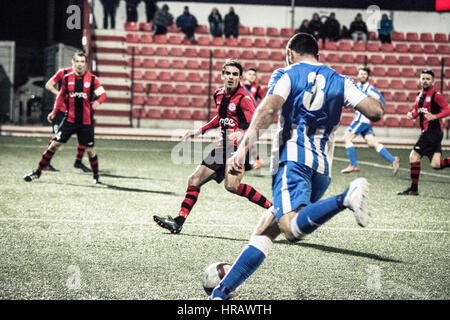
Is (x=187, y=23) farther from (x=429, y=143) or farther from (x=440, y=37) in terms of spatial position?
(x=429, y=143)

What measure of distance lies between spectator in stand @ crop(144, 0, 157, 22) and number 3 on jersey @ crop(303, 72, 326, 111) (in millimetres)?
20667

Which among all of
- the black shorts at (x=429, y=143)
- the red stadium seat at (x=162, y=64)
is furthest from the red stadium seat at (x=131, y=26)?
the black shorts at (x=429, y=143)

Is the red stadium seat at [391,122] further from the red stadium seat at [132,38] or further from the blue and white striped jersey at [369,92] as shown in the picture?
the blue and white striped jersey at [369,92]

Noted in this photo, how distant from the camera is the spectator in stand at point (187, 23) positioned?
22.6 meters

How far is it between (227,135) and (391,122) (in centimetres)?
1741

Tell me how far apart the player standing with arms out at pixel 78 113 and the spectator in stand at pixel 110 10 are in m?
14.9

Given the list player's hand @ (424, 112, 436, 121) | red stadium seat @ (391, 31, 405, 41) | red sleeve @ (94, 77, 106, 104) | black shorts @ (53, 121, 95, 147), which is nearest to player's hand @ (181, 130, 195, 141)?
red sleeve @ (94, 77, 106, 104)

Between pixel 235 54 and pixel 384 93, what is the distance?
5748 millimetres

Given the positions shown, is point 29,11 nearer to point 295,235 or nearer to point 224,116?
point 224,116

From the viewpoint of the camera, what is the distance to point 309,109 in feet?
11.9

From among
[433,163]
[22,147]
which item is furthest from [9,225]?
[22,147]

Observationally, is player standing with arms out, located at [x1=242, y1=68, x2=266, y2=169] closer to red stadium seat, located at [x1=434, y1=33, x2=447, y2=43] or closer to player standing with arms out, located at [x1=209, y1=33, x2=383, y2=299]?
player standing with arms out, located at [x1=209, y1=33, x2=383, y2=299]

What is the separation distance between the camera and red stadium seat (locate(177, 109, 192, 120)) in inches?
874
